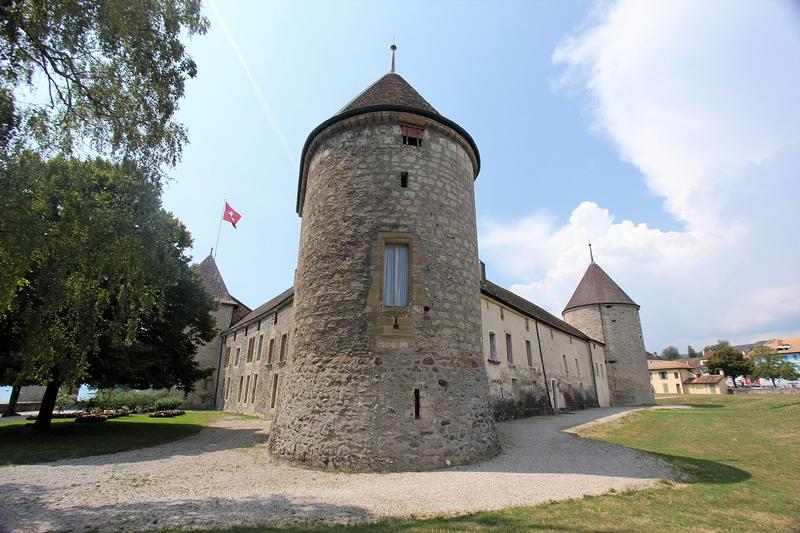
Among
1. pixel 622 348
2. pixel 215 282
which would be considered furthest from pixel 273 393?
pixel 622 348

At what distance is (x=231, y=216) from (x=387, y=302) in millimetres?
29634

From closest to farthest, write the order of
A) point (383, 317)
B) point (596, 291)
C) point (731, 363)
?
point (383, 317) → point (596, 291) → point (731, 363)

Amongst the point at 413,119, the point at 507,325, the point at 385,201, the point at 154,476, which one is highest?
the point at 413,119

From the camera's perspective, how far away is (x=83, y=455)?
390 inches

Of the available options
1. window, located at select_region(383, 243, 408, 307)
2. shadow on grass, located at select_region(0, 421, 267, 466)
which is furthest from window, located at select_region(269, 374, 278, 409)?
window, located at select_region(383, 243, 408, 307)

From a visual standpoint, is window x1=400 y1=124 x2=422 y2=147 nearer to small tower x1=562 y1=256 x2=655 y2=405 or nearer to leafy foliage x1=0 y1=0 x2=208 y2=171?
leafy foliage x1=0 y1=0 x2=208 y2=171

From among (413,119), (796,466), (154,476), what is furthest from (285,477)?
(796,466)

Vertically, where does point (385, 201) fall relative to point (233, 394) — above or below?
above

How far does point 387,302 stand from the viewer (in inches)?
362

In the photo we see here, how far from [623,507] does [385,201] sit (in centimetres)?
745

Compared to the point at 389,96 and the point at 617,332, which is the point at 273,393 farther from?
the point at 617,332

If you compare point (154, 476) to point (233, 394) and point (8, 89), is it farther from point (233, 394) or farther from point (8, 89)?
point (233, 394)

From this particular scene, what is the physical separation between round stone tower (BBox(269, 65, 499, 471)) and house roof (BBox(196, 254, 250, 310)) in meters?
26.1

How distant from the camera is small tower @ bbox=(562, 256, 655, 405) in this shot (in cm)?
3111
